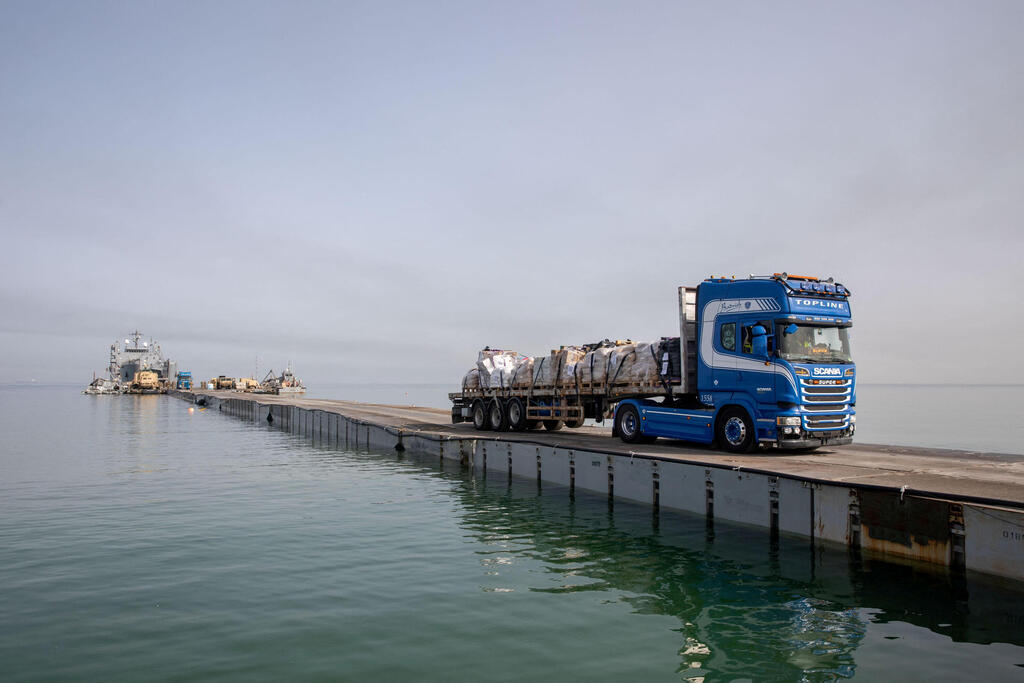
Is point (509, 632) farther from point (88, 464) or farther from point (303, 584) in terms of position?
point (88, 464)

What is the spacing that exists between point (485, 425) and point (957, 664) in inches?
970

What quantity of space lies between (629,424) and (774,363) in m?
6.37

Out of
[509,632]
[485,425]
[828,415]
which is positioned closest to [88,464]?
[485,425]

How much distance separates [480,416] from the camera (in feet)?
104

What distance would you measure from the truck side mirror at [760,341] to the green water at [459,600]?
4.48 m

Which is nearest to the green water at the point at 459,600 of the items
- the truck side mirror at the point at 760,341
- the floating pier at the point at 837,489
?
the floating pier at the point at 837,489

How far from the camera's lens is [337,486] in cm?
2272

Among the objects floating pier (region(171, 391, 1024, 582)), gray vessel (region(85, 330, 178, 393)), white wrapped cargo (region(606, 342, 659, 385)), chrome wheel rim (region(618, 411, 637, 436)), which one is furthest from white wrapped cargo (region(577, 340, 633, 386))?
gray vessel (region(85, 330, 178, 393))

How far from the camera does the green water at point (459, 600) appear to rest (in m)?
8.07

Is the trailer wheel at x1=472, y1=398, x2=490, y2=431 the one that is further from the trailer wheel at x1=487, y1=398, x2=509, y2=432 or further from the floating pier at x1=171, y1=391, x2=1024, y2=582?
the floating pier at x1=171, y1=391, x2=1024, y2=582

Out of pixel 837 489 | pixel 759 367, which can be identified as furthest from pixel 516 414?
pixel 837 489

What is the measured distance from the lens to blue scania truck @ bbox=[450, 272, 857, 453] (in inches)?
659

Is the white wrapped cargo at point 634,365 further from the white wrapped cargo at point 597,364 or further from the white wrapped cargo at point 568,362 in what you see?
the white wrapped cargo at point 568,362

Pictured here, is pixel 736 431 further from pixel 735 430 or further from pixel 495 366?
pixel 495 366
